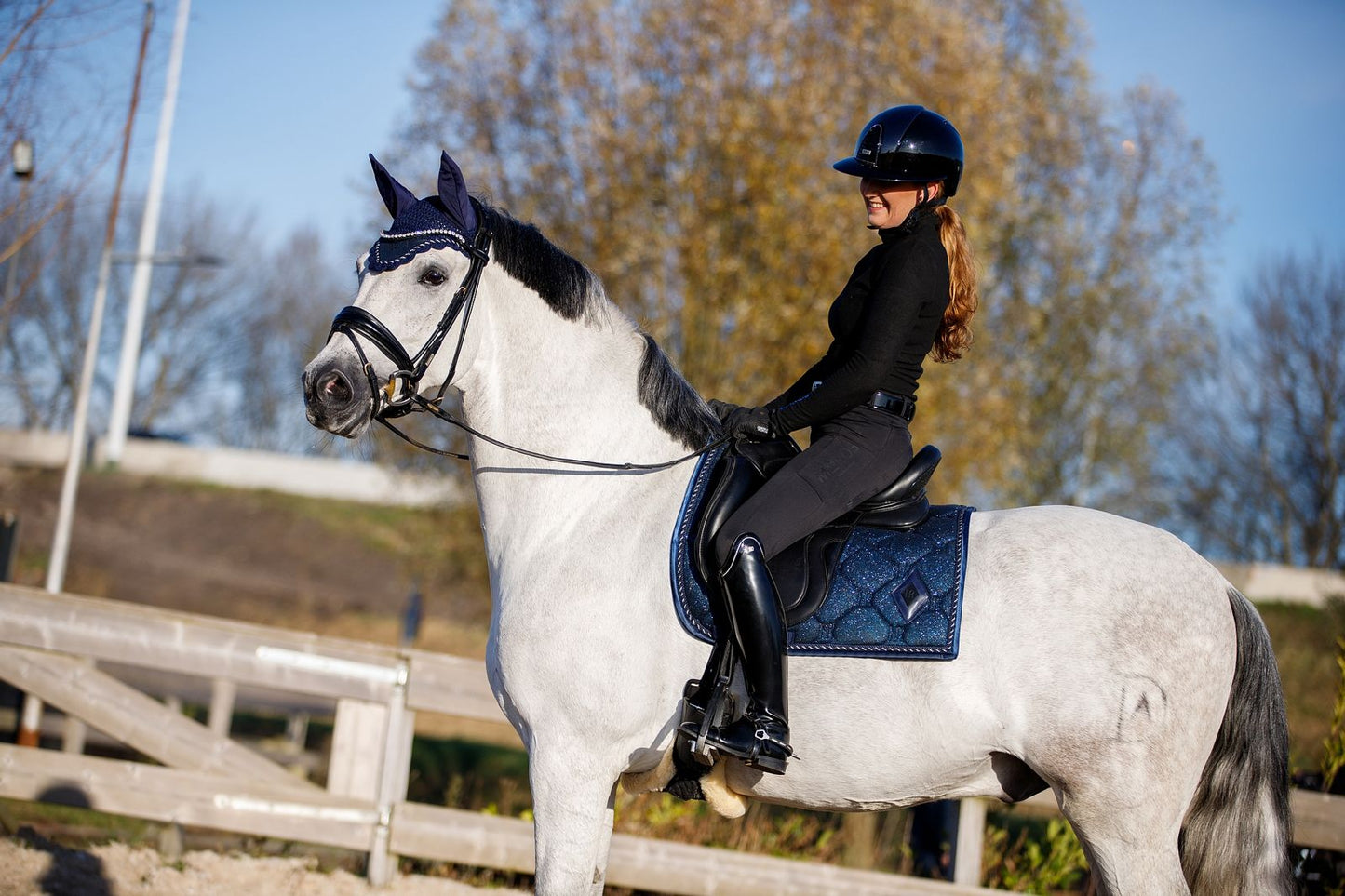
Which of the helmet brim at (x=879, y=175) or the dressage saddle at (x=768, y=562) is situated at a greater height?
the helmet brim at (x=879, y=175)

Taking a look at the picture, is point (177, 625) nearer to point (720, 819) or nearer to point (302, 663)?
point (302, 663)

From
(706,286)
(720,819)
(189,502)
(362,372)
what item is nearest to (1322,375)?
(706,286)

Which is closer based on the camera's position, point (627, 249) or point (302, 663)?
point (302, 663)

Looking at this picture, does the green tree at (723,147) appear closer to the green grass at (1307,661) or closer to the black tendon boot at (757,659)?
the black tendon boot at (757,659)

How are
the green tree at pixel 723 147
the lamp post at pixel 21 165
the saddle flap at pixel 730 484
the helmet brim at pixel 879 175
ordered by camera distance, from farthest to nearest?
the green tree at pixel 723 147, the lamp post at pixel 21 165, the helmet brim at pixel 879 175, the saddle flap at pixel 730 484

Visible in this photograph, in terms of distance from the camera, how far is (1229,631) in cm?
362

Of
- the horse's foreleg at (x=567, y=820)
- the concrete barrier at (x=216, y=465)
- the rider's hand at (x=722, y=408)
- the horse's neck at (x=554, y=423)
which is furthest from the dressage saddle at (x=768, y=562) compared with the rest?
the concrete barrier at (x=216, y=465)

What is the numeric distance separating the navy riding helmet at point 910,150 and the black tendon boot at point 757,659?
1495mm

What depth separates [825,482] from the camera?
Result: 3621mm

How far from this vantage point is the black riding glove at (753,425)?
381 cm

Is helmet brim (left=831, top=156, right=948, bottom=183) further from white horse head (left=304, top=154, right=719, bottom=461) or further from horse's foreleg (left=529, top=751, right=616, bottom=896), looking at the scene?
horse's foreleg (left=529, top=751, right=616, bottom=896)

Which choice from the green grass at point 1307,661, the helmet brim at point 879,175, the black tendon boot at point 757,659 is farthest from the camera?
the green grass at point 1307,661

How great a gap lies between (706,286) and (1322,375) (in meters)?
25.3

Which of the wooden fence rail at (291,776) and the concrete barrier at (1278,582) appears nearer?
the wooden fence rail at (291,776)
